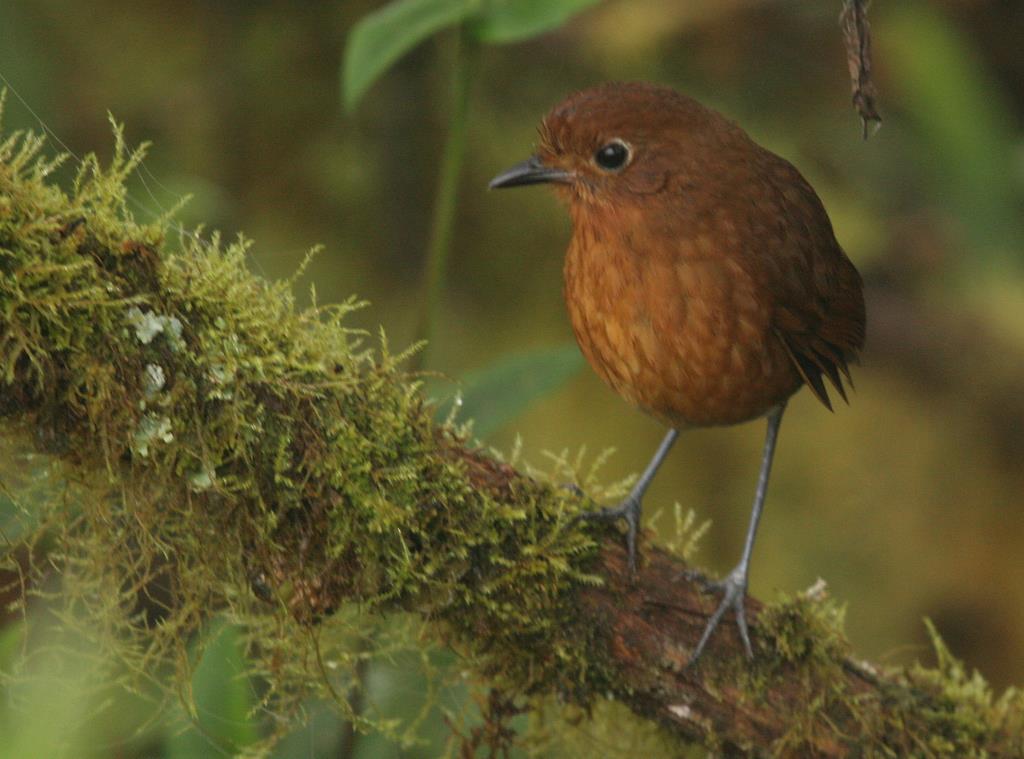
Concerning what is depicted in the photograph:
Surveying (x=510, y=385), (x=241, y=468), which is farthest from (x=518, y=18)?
(x=241, y=468)

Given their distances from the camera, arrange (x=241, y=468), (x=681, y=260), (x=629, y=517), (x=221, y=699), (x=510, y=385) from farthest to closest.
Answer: (x=510, y=385) < (x=681, y=260) < (x=629, y=517) < (x=221, y=699) < (x=241, y=468)

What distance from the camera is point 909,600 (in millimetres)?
4742

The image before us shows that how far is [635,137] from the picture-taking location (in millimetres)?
2457

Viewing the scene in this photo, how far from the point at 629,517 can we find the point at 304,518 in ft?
2.09

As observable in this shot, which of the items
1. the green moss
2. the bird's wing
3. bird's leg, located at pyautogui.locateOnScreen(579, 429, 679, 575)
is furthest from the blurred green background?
the green moss

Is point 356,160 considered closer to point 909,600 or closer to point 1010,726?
point 909,600

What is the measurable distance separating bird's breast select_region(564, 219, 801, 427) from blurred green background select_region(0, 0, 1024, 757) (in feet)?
6.65

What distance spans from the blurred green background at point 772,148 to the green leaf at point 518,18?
6.73 feet

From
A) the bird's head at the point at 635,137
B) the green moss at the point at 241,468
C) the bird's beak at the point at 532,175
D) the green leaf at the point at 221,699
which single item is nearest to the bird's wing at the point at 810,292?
the bird's head at the point at 635,137

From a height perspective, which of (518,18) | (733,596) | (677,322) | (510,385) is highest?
(518,18)

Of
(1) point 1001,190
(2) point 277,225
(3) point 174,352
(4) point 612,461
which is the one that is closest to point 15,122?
(2) point 277,225

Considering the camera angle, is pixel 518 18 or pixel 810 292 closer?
pixel 518 18

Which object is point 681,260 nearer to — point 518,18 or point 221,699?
point 518,18

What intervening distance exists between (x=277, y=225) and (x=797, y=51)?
1986 mm
